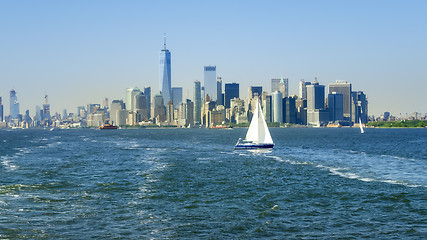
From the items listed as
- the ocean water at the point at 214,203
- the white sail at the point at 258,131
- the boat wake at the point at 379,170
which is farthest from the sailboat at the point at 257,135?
the ocean water at the point at 214,203

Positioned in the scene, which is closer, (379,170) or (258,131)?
(379,170)

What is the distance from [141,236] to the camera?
32.5 metres

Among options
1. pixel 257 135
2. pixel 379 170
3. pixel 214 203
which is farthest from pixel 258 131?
pixel 214 203

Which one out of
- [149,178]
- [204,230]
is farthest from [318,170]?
[204,230]

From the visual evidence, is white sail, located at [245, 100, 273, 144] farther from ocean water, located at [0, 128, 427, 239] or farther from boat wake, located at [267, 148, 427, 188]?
ocean water, located at [0, 128, 427, 239]

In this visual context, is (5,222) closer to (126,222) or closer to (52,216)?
(52,216)

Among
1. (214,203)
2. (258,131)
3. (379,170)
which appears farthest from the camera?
(258,131)

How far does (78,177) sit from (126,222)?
30.8 metres

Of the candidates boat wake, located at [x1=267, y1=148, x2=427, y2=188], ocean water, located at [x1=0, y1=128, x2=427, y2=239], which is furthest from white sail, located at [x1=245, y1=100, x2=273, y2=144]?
ocean water, located at [x1=0, y1=128, x2=427, y2=239]

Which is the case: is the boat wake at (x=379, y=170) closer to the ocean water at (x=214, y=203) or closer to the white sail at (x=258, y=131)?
the ocean water at (x=214, y=203)

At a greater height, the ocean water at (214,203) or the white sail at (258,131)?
the white sail at (258,131)

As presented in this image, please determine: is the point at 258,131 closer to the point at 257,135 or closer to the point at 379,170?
the point at 257,135

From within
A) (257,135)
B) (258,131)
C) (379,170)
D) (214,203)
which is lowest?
(379,170)

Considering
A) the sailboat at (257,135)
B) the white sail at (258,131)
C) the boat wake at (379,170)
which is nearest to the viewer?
the boat wake at (379,170)
